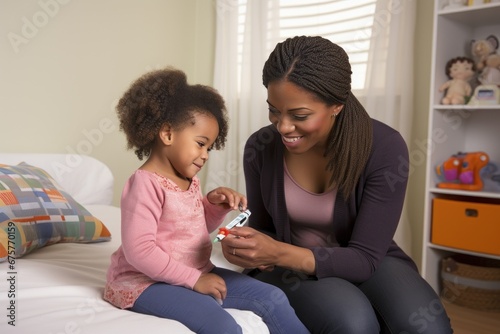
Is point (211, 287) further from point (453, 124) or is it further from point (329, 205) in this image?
point (453, 124)

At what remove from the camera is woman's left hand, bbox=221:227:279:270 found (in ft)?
3.44

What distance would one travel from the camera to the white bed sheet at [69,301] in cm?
92

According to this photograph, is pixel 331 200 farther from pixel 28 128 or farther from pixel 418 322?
pixel 28 128

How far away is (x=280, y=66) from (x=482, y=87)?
1.35 m

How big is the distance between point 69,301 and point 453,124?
1.91m

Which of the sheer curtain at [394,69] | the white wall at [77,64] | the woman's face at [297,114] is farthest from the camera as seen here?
the sheer curtain at [394,69]

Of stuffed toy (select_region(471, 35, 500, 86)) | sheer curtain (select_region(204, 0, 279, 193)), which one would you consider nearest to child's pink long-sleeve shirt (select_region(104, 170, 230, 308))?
stuffed toy (select_region(471, 35, 500, 86))

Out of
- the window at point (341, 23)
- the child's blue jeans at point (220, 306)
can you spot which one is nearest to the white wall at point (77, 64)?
the window at point (341, 23)

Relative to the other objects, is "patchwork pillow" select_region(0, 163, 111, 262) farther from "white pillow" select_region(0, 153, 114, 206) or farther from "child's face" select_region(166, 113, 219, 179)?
"child's face" select_region(166, 113, 219, 179)

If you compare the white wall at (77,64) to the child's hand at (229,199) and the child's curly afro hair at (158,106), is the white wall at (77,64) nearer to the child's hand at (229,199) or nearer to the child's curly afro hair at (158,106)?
the child's curly afro hair at (158,106)

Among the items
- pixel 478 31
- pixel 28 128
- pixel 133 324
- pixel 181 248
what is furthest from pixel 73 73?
pixel 478 31

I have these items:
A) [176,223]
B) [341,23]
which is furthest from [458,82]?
[176,223]

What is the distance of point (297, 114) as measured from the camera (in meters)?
1.16

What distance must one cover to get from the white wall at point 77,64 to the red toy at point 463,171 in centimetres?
167
